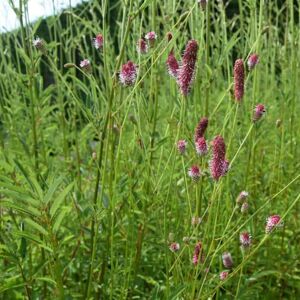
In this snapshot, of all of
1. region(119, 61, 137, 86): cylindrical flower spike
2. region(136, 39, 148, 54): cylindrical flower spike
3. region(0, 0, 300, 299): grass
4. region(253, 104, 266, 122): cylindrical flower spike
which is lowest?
region(0, 0, 300, 299): grass

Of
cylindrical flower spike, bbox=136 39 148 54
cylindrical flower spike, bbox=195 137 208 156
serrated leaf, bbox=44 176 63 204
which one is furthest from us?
cylindrical flower spike, bbox=136 39 148 54

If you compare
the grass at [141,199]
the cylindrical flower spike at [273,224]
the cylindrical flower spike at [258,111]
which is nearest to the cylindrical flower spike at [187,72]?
the grass at [141,199]

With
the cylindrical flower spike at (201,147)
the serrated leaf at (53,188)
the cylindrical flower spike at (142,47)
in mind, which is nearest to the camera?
the serrated leaf at (53,188)

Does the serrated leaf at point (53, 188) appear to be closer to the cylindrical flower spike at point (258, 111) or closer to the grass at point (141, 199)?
the grass at point (141, 199)

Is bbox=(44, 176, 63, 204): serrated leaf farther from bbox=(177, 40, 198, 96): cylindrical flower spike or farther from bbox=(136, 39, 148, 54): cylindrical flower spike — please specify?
bbox=(136, 39, 148, 54): cylindrical flower spike

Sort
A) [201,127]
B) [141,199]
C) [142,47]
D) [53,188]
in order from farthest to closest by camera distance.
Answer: [141,199] < [142,47] < [201,127] < [53,188]

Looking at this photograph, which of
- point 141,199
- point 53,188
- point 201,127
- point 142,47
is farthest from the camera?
point 141,199

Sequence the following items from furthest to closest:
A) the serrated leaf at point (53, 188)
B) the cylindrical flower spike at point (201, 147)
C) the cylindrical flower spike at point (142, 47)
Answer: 1. the cylindrical flower spike at point (142, 47)
2. the cylindrical flower spike at point (201, 147)
3. the serrated leaf at point (53, 188)

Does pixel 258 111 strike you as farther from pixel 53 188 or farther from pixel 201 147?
pixel 53 188

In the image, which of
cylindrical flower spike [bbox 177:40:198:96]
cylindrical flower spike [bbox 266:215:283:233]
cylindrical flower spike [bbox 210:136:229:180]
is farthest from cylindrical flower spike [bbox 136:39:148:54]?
cylindrical flower spike [bbox 266:215:283:233]

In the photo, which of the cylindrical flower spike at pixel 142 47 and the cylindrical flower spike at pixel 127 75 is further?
the cylindrical flower spike at pixel 142 47

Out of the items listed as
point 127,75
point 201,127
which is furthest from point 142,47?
point 201,127

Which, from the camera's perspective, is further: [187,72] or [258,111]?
[258,111]

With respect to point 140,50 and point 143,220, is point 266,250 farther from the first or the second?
point 140,50
